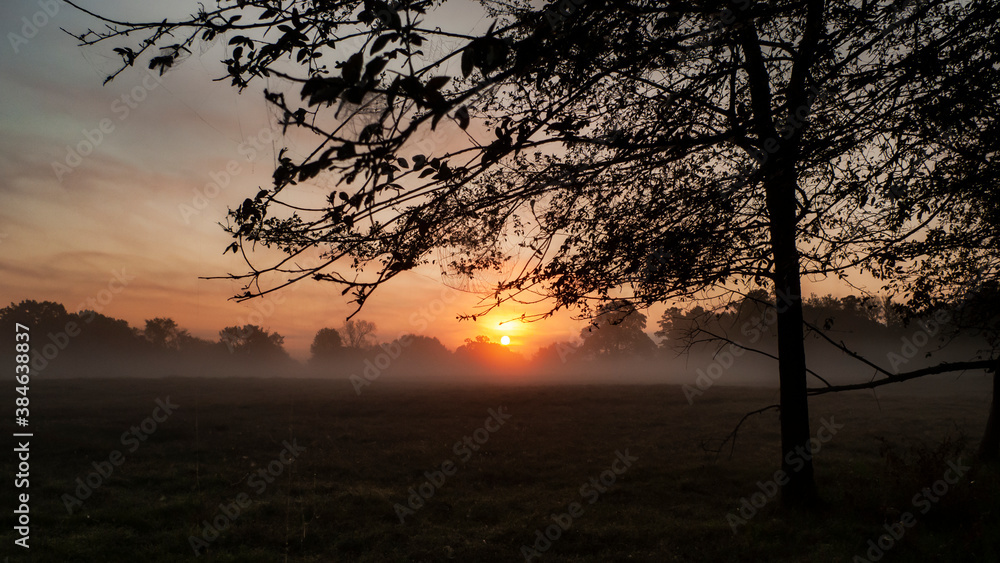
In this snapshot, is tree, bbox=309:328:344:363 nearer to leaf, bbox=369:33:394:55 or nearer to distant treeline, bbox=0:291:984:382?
distant treeline, bbox=0:291:984:382

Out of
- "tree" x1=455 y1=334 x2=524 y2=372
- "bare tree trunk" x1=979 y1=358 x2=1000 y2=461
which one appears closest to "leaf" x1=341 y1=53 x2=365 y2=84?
"bare tree trunk" x1=979 y1=358 x2=1000 y2=461

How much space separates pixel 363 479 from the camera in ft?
52.2

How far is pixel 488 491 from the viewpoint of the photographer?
14000 mm

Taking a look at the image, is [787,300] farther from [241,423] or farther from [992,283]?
[241,423]

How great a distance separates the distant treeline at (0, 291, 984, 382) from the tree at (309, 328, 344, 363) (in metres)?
0.29

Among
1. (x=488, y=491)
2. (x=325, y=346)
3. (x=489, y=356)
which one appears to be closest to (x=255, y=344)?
(x=325, y=346)

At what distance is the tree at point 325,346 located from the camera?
5600 inches

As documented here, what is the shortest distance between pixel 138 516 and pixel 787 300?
48.5 feet

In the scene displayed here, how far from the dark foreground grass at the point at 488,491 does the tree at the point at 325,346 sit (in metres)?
117

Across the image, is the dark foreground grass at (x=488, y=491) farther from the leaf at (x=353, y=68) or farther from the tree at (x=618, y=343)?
the tree at (x=618, y=343)

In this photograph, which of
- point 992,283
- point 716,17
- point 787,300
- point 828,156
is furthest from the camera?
point 787,300

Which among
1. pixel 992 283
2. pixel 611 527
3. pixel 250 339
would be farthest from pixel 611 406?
pixel 250 339

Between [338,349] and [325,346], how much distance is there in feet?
13.6

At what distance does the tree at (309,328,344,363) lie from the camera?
142250 mm
